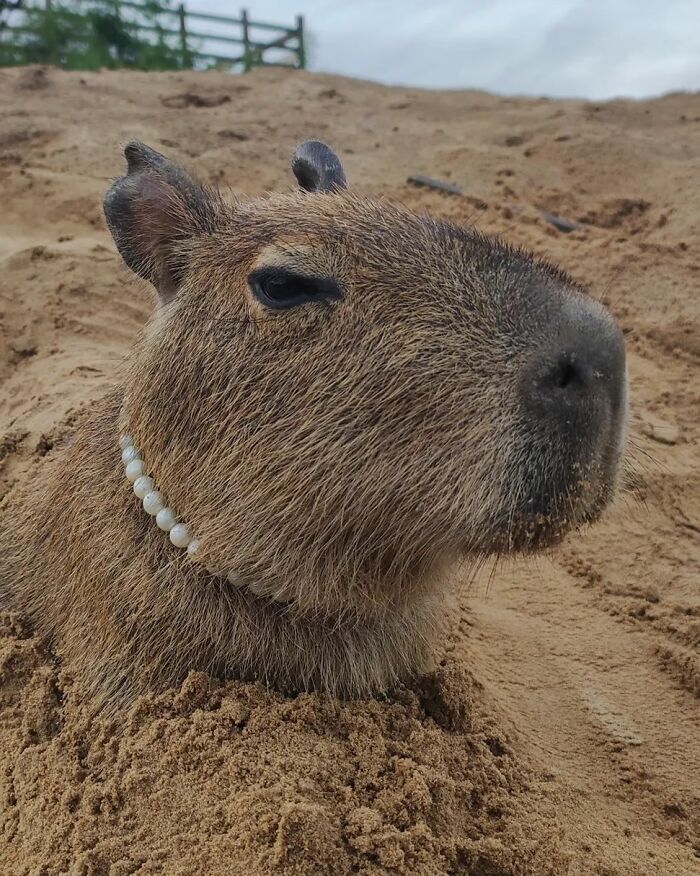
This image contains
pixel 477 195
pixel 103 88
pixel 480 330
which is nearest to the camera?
pixel 480 330

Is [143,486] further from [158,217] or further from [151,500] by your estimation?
[158,217]

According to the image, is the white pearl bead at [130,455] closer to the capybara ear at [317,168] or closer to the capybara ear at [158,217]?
the capybara ear at [158,217]

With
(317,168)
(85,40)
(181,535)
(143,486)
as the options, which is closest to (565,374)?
(181,535)

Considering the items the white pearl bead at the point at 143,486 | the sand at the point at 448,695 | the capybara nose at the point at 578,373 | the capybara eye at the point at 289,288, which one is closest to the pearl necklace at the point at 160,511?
the white pearl bead at the point at 143,486

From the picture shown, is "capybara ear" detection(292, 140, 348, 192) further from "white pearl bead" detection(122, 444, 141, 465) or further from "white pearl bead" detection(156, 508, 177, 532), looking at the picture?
"white pearl bead" detection(156, 508, 177, 532)

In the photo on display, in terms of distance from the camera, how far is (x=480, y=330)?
1938 mm

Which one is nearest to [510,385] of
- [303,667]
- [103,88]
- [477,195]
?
[303,667]

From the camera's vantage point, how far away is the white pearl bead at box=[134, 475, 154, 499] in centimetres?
243

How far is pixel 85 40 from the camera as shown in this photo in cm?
1698

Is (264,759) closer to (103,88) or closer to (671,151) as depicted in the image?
(671,151)

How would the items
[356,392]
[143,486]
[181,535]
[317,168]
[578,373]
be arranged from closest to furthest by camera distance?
[578,373] < [356,392] < [181,535] < [143,486] < [317,168]

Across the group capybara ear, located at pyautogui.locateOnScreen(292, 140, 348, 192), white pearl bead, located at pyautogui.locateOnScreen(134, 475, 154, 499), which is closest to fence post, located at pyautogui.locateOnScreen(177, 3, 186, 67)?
capybara ear, located at pyautogui.locateOnScreen(292, 140, 348, 192)

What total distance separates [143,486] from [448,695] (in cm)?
125

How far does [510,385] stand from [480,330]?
192mm
